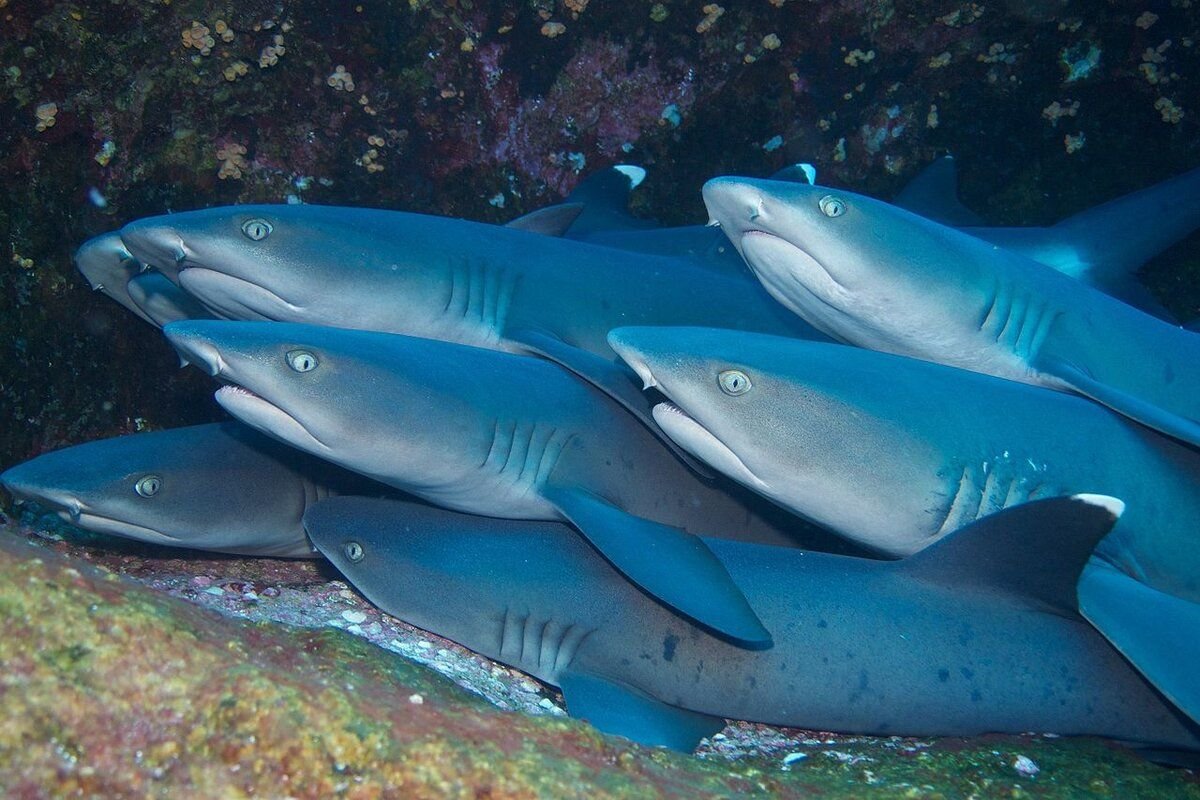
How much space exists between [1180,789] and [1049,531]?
2.29ft

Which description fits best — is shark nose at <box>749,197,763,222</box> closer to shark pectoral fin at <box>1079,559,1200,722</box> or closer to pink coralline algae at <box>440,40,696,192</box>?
shark pectoral fin at <box>1079,559,1200,722</box>

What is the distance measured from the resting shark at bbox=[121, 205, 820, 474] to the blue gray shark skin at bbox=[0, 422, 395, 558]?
54 cm

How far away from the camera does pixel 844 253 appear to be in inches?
105

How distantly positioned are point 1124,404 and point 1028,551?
0.72 m

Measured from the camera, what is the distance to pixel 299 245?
288 cm

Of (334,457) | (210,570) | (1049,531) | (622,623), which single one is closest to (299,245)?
(334,457)

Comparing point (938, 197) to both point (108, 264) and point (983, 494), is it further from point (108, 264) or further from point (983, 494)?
point (108, 264)


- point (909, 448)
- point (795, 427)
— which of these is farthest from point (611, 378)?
point (909, 448)

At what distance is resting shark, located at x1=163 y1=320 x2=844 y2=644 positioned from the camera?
2283mm

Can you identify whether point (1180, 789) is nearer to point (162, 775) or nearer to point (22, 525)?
point (162, 775)

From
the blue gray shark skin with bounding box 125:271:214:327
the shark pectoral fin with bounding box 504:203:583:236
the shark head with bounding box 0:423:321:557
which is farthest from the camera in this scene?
the shark pectoral fin with bounding box 504:203:583:236

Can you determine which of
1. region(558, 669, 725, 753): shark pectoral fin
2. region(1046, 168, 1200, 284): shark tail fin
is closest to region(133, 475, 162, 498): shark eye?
region(558, 669, 725, 753): shark pectoral fin

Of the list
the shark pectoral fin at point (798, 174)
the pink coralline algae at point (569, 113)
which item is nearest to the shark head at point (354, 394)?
the pink coralline algae at point (569, 113)

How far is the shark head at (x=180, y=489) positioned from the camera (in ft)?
8.48
